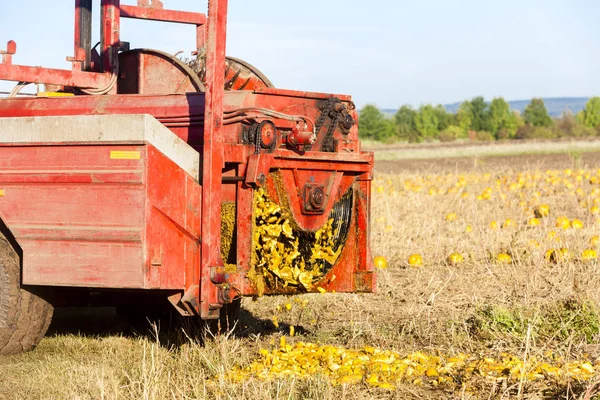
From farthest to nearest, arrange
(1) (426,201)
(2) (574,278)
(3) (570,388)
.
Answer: (1) (426,201) < (2) (574,278) < (3) (570,388)

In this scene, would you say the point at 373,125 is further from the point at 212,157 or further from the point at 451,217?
the point at 212,157

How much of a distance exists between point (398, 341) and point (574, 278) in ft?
6.31

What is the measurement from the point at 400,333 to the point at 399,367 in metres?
1.38

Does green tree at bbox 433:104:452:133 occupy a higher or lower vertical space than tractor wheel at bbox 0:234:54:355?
higher

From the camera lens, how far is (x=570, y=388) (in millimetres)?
4859

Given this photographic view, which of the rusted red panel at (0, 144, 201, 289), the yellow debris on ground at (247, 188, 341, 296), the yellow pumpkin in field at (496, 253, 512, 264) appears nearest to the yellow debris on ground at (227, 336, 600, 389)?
the yellow debris on ground at (247, 188, 341, 296)

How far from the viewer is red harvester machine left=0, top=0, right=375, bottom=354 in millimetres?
5395

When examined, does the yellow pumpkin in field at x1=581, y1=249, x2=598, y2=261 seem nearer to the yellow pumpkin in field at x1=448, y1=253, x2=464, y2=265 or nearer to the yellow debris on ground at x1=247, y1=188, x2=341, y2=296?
the yellow pumpkin in field at x1=448, y1=253, x2=464, y2=265

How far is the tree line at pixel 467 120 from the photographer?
85.9m

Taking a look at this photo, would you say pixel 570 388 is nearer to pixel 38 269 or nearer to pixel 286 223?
pixel 286 223

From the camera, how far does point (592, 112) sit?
413 ft

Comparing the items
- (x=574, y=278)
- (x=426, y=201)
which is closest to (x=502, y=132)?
(x=426, y=201)

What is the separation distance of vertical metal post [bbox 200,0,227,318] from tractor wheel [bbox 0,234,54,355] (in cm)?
130

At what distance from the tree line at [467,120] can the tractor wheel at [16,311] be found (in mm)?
77090
